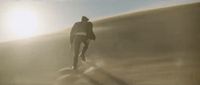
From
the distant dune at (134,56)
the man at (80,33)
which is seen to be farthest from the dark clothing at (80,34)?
the distant dune at (134,56)

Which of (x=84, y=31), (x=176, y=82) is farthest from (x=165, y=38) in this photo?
(x=176, y=82)

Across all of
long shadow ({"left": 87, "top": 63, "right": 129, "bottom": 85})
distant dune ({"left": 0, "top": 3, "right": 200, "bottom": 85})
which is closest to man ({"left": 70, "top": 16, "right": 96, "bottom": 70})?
long shadow ({"left": 87, "top": 63, "right": 129, "bottom": 85})

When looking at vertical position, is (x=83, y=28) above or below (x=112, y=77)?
above

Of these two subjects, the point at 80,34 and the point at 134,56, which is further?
the point at 134,56

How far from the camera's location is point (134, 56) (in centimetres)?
2216

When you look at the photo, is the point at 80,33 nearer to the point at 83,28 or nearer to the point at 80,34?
the point at 80,34

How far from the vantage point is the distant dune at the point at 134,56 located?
1694 cm

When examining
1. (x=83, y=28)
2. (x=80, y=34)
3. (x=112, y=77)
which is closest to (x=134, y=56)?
(x=80, y=34)

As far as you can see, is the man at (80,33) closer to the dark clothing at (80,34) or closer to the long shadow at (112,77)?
the dark clothing at (80,34)

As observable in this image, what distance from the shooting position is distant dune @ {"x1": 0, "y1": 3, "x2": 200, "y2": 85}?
55.6ft

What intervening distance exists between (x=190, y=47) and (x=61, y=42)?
435 inches

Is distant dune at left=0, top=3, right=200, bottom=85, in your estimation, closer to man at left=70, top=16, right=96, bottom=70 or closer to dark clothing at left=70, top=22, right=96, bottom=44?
man at left=70, top=16, right=96, bottom=70

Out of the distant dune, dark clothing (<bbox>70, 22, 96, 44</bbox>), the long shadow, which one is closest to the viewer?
the long shadow

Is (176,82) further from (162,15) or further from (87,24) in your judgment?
(162,15)
